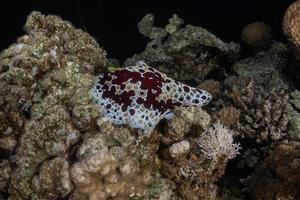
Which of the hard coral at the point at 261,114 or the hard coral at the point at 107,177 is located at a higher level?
the hard coral at the point at 107,177

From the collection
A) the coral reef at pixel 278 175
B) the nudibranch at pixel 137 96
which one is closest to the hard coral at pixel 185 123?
the nudibranch at pixel 137 96

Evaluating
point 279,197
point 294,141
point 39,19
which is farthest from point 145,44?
point 279,197

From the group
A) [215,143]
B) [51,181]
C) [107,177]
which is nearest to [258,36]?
[215,143]

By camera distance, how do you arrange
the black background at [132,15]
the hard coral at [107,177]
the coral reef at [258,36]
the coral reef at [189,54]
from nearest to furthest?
the hard coral at [107,177], the coral reef at [189,54], the coral reef at [258,36], the black background at [132,15]

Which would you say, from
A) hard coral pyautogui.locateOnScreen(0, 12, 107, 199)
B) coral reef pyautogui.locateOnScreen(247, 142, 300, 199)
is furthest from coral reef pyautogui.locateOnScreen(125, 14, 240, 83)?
coral reef pyautogui.locateOnScreen(247, 142, 300, 199)

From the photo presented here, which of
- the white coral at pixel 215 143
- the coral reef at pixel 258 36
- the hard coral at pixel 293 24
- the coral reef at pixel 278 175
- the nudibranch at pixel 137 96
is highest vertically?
the hard coral at pixel 293 24

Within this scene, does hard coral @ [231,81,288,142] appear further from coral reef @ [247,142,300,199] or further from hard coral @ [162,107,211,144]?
hard coral @ [162,107,211,144]

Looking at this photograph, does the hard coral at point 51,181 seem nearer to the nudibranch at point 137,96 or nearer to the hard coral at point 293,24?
the nudibranch at point 137,96
